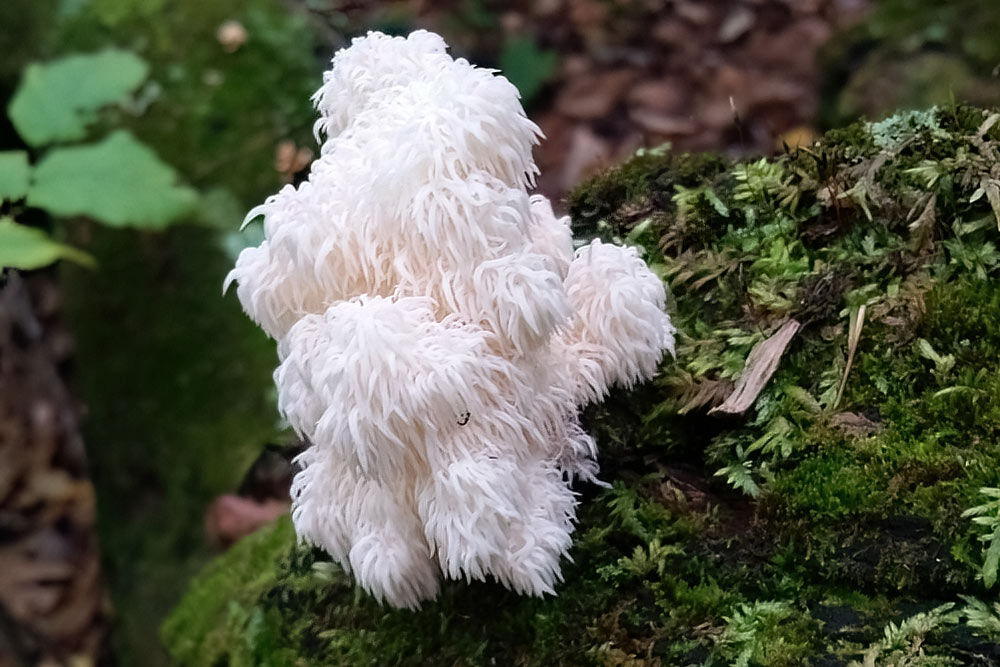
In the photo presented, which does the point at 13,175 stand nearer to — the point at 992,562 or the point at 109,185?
the point at 109,185

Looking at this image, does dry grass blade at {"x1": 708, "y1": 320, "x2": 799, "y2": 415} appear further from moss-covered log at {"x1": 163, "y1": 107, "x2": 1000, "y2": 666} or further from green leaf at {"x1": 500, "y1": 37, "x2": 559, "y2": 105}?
green leaf at {"x1": 500, "y1": 37, "x2": 559, "y2": 105}

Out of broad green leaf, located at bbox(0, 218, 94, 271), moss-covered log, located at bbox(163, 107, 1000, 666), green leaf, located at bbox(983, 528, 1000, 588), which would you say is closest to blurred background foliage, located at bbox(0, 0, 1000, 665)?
broad green leaf, located at bbox(0, 218, 94, 271)

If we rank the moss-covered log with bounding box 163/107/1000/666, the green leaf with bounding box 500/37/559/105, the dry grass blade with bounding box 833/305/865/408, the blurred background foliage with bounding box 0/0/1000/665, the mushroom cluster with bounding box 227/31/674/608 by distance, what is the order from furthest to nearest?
the green leaf with bounding box 500/37/559/105 → the blurred background foliage with bounding box 0/0/1000/665 → the dry grass blade with bounding box 833/305/865/408 → the moss-covered log with bounding box 163/107/1000/666 → the mushroom cluster with bounding box 227/31/674/608

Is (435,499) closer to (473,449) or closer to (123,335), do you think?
(473,449)

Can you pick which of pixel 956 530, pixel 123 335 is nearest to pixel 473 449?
pixel 956 530

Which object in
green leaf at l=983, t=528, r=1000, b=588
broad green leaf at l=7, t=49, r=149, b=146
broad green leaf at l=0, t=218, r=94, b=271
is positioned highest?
broad green leaf at l=7, t=49, r=149, b=146

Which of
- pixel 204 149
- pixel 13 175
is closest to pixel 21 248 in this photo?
pixel 13 175
